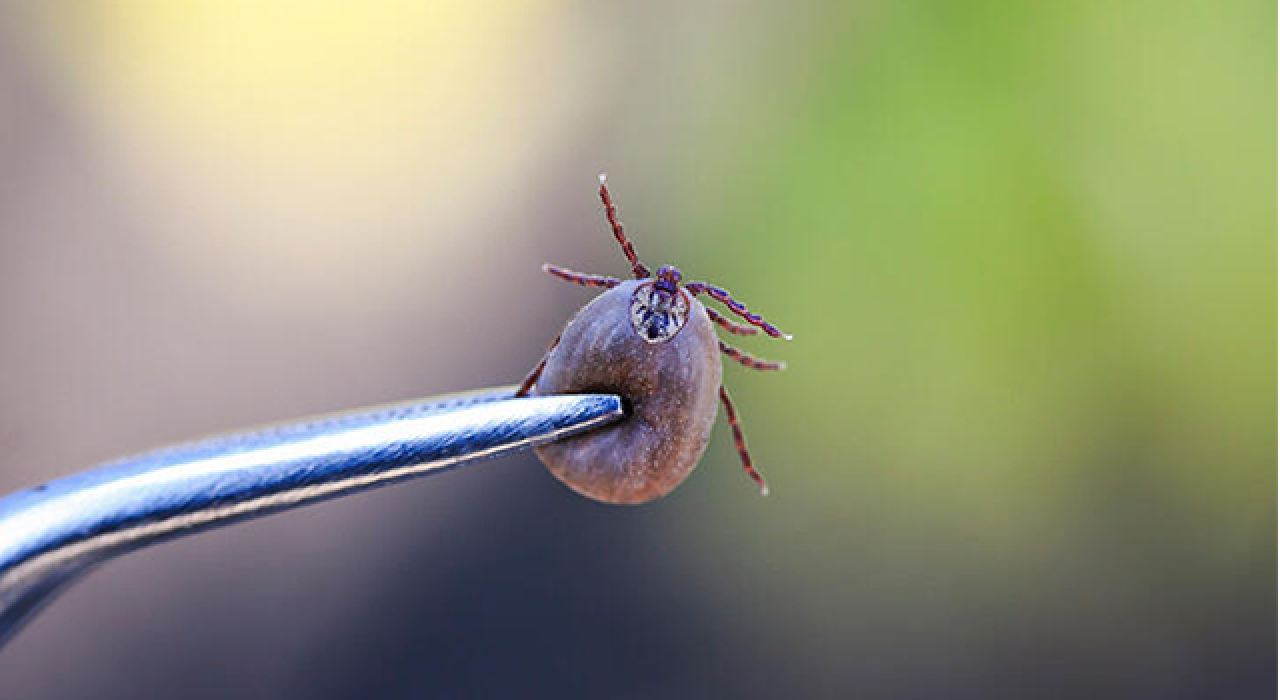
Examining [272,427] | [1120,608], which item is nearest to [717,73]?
[1120,608]

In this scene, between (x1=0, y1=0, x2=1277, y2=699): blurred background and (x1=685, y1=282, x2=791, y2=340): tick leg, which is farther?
(x1=0, y1=0, x2=1277, y2=699): blurred background

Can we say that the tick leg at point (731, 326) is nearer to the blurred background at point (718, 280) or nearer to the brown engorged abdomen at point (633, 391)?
the brown engorged abdomen at point (633, 391)

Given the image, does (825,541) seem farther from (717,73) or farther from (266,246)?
(266,246)

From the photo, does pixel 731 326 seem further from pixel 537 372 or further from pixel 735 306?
pixel 537 372

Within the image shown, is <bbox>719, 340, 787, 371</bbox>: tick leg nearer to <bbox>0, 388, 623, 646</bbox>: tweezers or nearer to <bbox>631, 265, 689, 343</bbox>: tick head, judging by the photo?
<bbox>631, 265, 689, 343</bbox>: tick head

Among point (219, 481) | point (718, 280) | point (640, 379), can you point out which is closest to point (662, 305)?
point (640, 379)

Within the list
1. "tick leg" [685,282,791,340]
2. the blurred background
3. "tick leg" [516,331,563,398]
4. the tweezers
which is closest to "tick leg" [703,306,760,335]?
"tick leg" [685,282,791,340]

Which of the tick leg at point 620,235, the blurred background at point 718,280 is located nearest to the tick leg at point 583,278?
the tick leg at point 620,235
